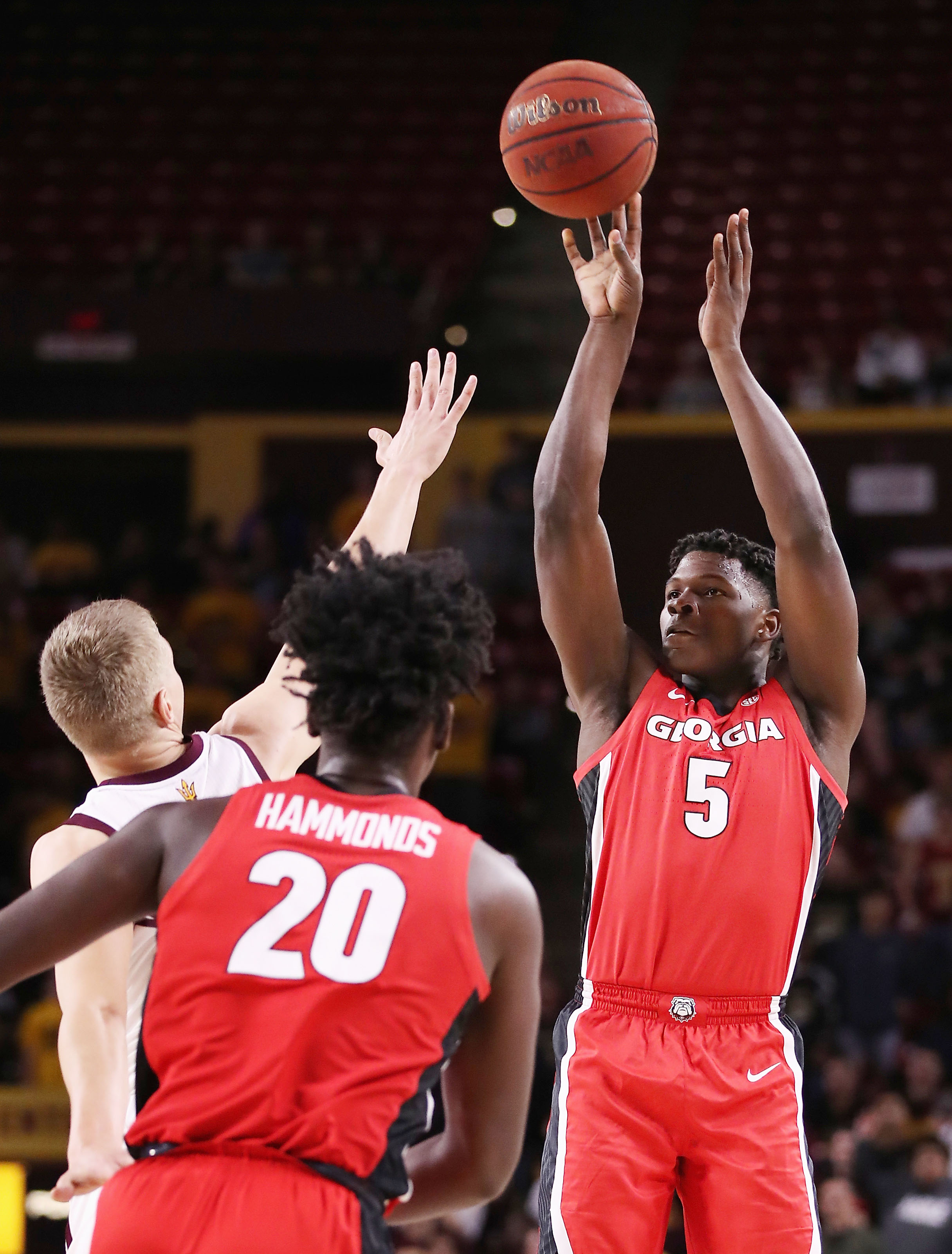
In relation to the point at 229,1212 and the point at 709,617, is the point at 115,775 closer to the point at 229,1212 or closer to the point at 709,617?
the point at 229,1212

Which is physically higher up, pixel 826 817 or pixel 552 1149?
pixel 826 817

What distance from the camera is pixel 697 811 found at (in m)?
3.57

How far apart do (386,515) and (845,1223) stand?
5.64 meters

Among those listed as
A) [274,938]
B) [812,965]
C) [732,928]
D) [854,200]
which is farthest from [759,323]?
[274,938]

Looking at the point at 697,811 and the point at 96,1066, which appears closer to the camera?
the point at 96,1066

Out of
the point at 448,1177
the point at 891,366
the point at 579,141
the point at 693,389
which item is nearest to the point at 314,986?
the point at 448,1177

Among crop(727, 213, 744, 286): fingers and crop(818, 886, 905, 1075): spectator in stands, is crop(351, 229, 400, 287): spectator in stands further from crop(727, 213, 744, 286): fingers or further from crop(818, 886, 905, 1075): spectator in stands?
crop(727, 213, 744, 286): fingers

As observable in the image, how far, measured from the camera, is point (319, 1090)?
218cm

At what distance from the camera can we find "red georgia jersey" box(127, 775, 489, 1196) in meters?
2.18

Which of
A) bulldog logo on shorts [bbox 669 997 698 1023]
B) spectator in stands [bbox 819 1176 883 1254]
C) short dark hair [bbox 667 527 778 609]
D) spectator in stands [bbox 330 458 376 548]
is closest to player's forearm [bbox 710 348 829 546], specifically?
short dark hair [bbox 667 527 778 609]

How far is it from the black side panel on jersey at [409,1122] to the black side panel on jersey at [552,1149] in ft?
3.82

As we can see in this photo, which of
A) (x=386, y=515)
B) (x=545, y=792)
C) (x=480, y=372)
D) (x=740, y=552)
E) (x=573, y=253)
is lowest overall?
(x=545, y=792)

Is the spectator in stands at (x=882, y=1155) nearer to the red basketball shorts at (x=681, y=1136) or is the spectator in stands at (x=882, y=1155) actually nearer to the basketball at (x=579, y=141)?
the red basketball shorts at (x=681, y=1136)

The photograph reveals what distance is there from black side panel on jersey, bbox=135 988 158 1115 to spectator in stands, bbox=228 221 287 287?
10855 mm
